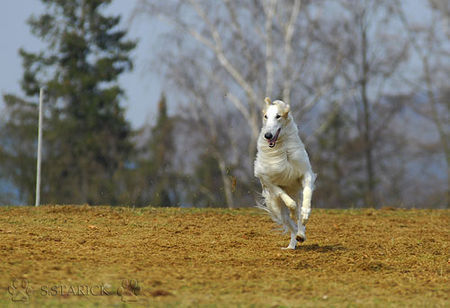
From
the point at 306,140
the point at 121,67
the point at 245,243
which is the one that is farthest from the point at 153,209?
the point at 121,67

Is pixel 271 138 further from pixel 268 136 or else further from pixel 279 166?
pixel 279 166

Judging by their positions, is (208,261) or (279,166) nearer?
(208,261)

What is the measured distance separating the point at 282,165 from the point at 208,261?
5.40 ft

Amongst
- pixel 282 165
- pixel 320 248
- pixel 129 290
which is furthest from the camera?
pixel 320 248

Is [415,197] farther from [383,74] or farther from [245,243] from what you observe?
[245,243]

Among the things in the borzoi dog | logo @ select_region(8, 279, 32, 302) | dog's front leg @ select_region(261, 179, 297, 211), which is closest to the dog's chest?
the borzoi dog

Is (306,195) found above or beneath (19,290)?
above

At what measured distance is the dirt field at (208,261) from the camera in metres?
6.57

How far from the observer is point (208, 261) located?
8.41 metres

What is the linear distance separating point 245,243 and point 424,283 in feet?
10.2

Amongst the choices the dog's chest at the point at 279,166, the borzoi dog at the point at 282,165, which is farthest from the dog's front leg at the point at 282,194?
the dog's chest at the point at 279,166

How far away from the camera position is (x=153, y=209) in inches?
549

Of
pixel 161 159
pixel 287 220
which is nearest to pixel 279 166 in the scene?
pixel 287 220

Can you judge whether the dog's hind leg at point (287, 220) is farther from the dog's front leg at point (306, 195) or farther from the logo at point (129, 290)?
the logo at point (129, 290)
